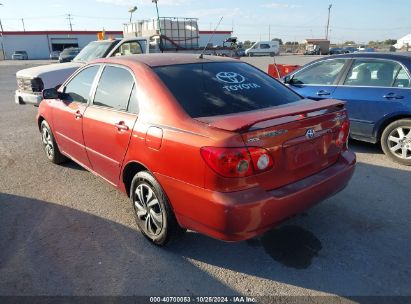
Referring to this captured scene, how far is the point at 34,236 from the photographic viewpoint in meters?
3.48

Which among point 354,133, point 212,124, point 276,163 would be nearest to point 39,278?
point 212,124

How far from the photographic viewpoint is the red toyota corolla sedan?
2.49 metres

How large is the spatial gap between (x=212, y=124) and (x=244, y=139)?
11.5 inches

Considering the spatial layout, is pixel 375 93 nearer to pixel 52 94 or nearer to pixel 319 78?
pixel 319 78

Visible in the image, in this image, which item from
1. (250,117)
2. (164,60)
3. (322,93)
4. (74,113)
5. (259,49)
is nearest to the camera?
(250,117)

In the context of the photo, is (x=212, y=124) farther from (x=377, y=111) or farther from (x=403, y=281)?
(x=377, y=111)

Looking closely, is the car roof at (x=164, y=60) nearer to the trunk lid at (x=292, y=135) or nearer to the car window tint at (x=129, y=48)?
the trunk lid at (x=292, y=135)

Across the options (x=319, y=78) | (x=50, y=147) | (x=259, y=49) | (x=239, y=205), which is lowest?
(x=259, y=49)

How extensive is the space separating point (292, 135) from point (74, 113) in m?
2.76

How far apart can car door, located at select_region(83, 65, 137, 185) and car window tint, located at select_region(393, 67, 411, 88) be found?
12.8 feet

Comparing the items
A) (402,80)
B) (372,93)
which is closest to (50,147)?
(372,93)

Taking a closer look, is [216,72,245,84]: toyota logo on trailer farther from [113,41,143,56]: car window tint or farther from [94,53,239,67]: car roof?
[113,41,143,56]: car window tint

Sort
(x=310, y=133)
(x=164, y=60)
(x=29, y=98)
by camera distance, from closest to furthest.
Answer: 1. (x=310, y=133)
2. (x=164, y=60)
3. (x=29, y=98)

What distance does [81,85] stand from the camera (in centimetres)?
435
